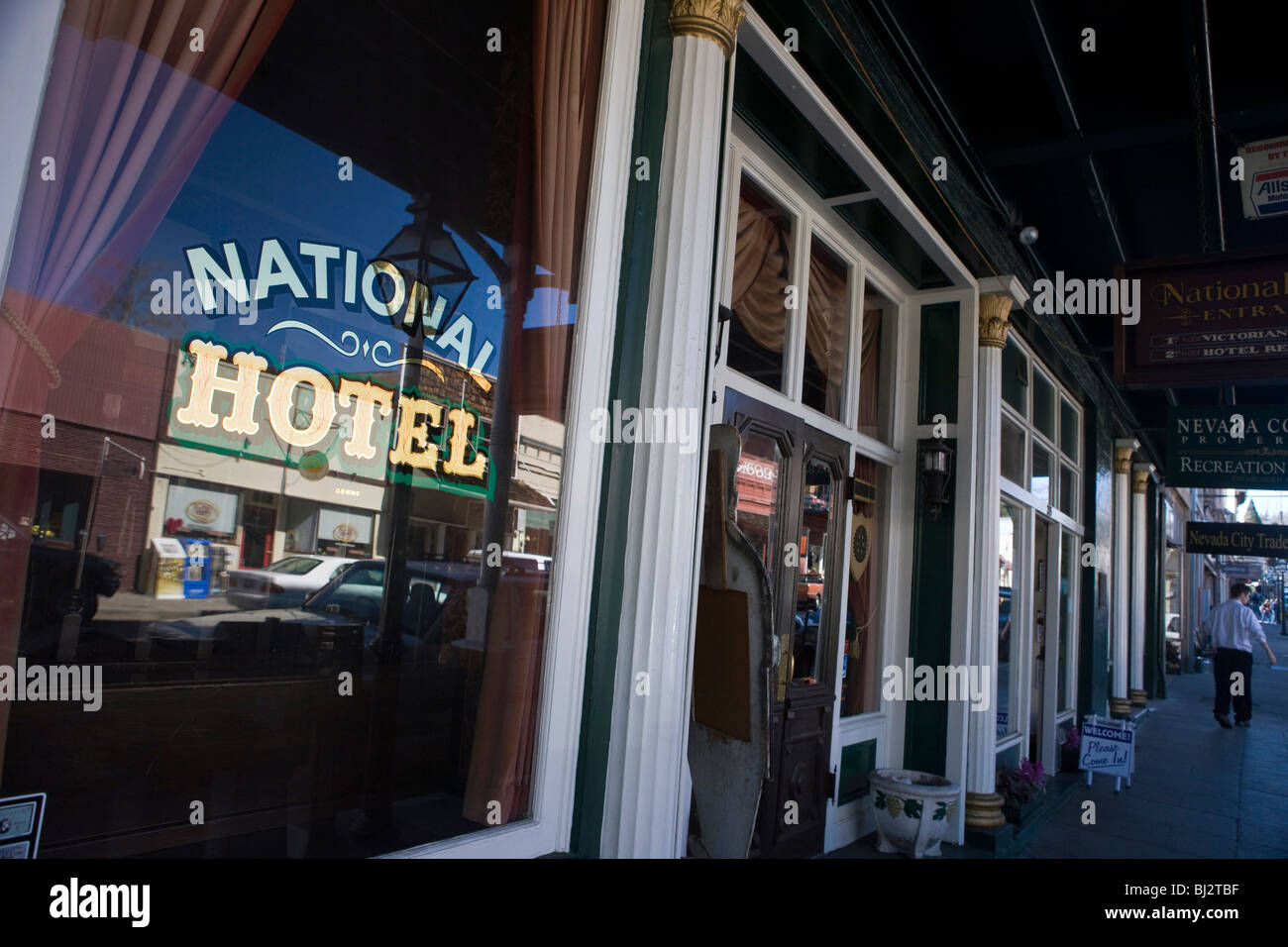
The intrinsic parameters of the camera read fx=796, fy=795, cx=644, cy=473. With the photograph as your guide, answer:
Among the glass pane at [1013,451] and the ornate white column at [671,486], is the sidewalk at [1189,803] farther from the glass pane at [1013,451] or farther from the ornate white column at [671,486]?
the ornate white column at [671,486]

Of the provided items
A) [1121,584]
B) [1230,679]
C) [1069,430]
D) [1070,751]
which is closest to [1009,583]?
[1070,751]

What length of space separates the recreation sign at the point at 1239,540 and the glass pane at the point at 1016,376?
32.2 ft

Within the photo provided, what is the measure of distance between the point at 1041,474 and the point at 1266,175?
3.22 meters

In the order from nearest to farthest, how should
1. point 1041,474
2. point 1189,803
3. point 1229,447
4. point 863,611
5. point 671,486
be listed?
point 671,486 → point 863,611 → point 1189,803 → point 1041,474 → point 1229,447

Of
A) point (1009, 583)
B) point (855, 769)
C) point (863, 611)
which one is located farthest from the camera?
point (1009, 583)

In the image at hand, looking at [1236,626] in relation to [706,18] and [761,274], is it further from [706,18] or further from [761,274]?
[706,18]

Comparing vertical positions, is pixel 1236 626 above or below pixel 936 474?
below

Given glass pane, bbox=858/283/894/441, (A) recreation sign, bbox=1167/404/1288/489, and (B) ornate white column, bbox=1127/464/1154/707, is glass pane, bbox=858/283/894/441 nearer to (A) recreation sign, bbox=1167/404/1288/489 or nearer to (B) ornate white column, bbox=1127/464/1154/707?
(A) recreation sign, bbox=1167/404/1288/489

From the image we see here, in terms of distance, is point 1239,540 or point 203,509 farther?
point 1239,540

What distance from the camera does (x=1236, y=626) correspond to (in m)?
10.1

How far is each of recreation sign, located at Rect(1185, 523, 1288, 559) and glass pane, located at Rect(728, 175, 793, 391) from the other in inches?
529

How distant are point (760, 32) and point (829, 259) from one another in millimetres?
1912
